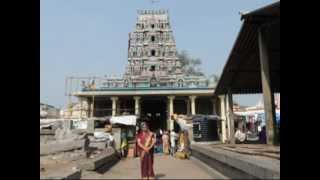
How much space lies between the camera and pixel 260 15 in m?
11.7

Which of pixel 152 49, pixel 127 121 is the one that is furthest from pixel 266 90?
pixel 152 49

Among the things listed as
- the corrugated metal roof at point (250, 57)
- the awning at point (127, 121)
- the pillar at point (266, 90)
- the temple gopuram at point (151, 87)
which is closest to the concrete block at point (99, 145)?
the corrugated metal roof at point (250, 57)

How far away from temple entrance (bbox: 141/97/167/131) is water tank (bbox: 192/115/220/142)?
658 inches

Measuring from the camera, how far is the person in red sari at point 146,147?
424 inches

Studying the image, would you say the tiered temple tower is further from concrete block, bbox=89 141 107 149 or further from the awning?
concrete block, bbox=89 141 107 149

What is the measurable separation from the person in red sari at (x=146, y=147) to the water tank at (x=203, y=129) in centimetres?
1776

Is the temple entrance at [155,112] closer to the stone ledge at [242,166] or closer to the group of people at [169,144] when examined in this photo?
the group of people at [169,144]

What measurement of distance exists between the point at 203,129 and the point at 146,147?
794 inches

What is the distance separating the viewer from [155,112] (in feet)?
173

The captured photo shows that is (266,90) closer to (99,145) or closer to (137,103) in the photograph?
(99,145)
